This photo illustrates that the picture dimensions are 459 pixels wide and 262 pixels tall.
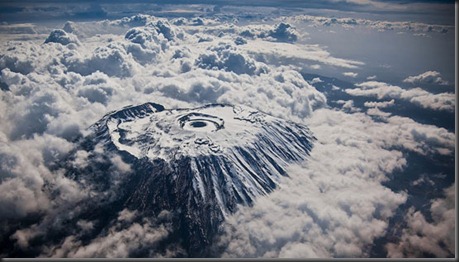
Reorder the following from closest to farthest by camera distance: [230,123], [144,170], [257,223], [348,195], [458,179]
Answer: [458,179], [257,223], [348,195], [144,170], [230,123]

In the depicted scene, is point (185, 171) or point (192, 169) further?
point (185, 171)

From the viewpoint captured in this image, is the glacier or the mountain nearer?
the mountain

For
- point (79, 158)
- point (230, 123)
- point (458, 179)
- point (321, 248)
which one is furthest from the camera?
point (79, 158)

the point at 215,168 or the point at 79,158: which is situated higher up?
the point at 215,168

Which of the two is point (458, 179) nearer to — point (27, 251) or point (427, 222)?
point (427, 222)

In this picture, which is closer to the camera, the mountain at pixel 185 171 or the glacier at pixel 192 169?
the mountain at pixel 185 171

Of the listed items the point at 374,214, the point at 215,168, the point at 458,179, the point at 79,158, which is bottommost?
the point at 79,158

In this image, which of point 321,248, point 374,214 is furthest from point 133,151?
point 374,214

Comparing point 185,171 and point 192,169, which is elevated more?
point 192,169
